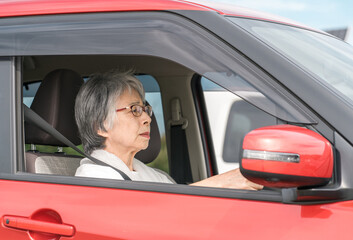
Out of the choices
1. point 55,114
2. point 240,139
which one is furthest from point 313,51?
point 55,114

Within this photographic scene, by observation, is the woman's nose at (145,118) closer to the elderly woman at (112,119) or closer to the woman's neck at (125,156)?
the elderly woman at (112,119)

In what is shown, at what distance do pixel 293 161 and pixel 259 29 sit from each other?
0.59 meters

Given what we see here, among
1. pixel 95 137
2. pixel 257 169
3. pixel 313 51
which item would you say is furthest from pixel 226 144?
pixel 257 169

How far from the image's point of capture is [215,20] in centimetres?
179

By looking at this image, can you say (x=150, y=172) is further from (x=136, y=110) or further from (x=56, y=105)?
(x=56, y=105)

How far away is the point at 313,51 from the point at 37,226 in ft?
3.49

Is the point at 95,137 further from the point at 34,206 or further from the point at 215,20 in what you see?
the point at 215,20

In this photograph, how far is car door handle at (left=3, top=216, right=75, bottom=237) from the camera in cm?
181

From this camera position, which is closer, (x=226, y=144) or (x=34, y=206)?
(x=34, y=206)

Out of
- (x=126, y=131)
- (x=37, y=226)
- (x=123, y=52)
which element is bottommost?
(x=37, y=226)

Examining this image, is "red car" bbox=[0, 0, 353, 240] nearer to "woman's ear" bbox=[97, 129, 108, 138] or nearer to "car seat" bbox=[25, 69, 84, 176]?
"car seat" bbox=[25, 69, 84, 176]

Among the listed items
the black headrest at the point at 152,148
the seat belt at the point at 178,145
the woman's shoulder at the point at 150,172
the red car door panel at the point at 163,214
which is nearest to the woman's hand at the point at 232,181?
the red car door panel at the point at 163,214

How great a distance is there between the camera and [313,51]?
80.0 inches

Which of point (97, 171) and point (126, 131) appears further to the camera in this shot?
point (126, 131)
